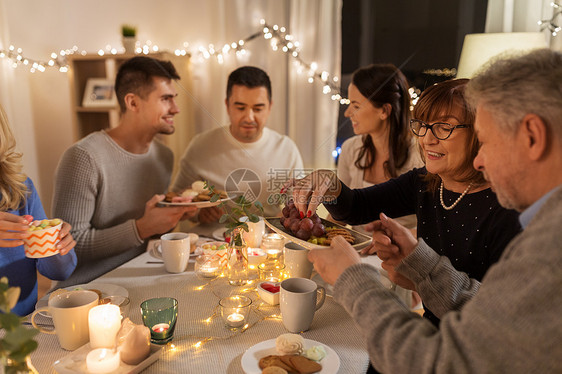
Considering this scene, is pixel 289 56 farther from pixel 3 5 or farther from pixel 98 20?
pixel 3 5

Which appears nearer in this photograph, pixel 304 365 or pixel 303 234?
pixel 304 365

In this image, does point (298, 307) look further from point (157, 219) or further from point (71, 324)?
point (157, 219)

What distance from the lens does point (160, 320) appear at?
1004 mm

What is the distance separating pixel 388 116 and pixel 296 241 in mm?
1179

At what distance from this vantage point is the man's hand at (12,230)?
47.4 inches

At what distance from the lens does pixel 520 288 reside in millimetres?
596

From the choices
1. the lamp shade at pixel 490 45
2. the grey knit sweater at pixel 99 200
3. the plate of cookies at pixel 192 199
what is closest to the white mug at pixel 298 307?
the plate of cookies at pixel 192 199

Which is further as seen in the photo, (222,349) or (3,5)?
(3,5)

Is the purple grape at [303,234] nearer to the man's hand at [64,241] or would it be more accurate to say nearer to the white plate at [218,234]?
the white plate at [218,234]

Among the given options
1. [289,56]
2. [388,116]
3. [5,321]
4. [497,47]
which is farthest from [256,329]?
[289,56]

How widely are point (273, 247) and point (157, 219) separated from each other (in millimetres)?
Answer: 644

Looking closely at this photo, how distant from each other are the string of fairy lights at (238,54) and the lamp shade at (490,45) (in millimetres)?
902

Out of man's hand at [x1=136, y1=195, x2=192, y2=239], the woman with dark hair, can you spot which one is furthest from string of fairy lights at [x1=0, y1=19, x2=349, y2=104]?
man's hand at [x1=136, y1=195, x2=192, y2=239]

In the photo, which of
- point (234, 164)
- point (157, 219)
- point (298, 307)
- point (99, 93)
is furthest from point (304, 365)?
point (99, 93)
